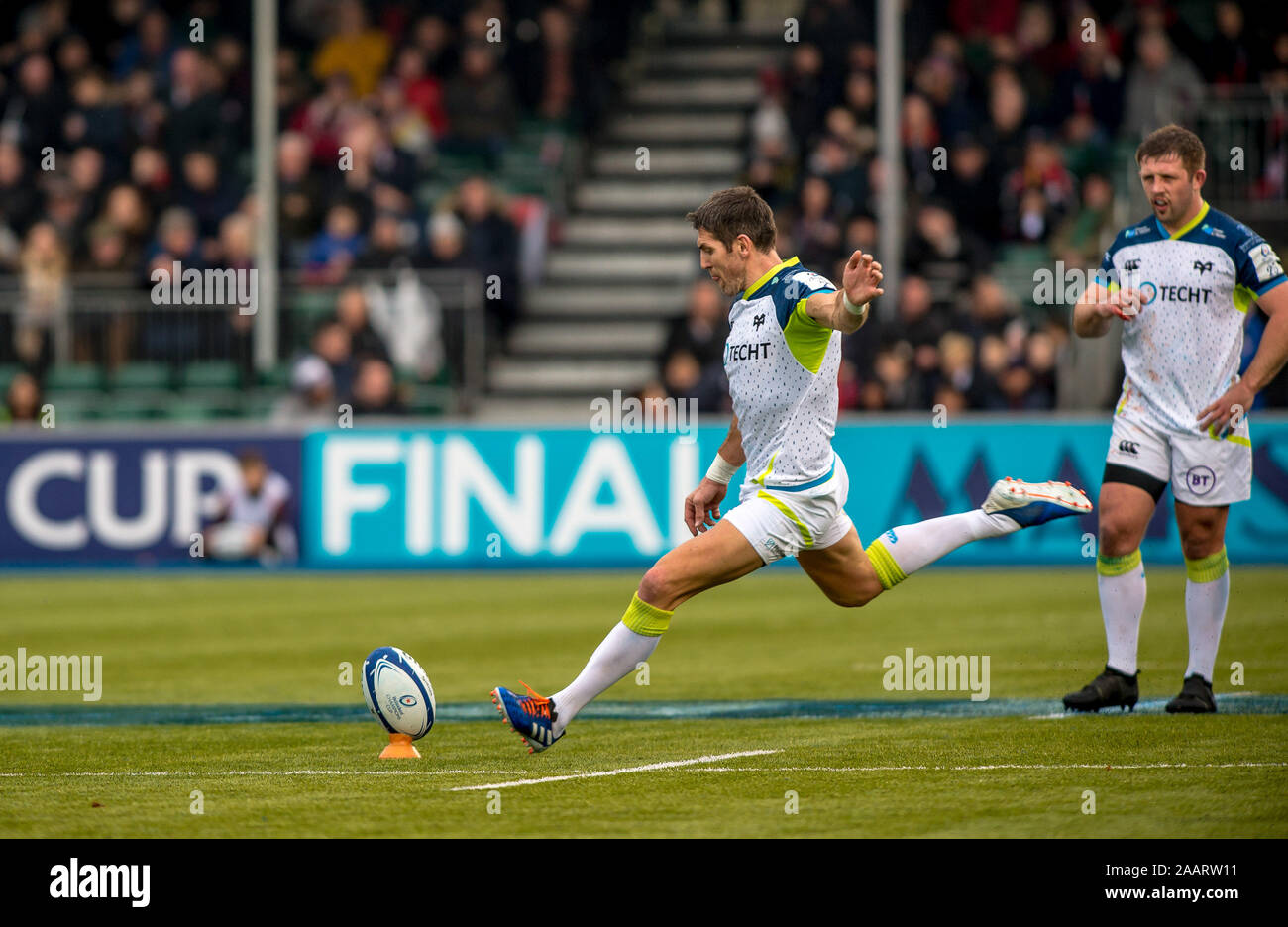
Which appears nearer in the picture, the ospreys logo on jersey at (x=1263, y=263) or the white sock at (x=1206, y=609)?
the ospreys logo on jersey at (x=1263, y=263)

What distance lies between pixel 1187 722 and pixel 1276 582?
7444 millimetres

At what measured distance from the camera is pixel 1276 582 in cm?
1540

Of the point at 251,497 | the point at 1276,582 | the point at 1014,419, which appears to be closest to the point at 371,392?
the point at 251,497

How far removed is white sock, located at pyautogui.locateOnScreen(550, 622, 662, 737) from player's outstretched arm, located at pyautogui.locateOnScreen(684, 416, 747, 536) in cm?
73

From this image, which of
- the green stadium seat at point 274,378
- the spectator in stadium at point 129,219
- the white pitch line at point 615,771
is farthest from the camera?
the spectator in stadium at point 129,219

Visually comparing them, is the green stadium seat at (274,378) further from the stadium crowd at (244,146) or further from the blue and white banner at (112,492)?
the blue and white banner at (112,492)

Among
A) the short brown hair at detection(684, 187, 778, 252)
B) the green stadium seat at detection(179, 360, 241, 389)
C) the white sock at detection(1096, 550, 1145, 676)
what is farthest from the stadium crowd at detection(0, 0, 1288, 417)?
the short brown hair at detection(684, 187, 778, 252)

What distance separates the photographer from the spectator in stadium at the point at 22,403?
64.6 ft

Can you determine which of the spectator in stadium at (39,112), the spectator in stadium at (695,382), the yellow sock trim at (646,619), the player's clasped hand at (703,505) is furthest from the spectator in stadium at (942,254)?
the yellow sock trim at (646,619)

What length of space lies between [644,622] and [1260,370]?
111 inches

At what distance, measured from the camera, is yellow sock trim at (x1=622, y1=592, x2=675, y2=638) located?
Result: 24.6 feet

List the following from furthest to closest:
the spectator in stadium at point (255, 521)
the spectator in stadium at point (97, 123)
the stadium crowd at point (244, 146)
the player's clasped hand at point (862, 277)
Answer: the spectator in stadium at point (97, 123)
the stadium crowd at point (244, 146)
the spectator in stadium at point (255, 521)
the player's clasped hand at point (862, 277)

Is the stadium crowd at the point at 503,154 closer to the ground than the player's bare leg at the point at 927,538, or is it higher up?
higher up

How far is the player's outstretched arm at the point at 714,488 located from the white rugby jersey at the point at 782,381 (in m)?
0.36
